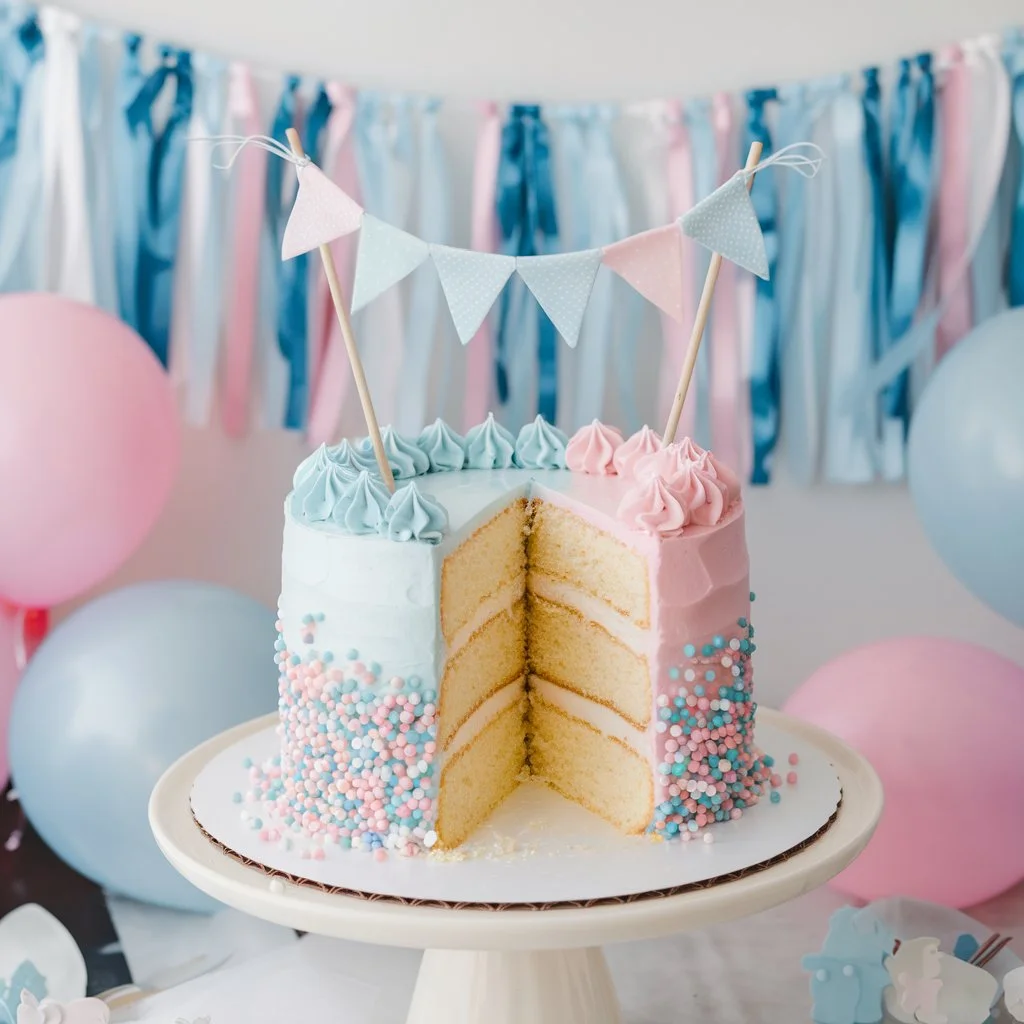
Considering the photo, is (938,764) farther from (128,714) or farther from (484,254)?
(128,714)

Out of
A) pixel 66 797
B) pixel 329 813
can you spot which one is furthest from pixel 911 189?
pixel 66 797

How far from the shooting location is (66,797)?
2480 mm

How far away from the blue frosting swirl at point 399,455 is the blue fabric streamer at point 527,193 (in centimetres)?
106

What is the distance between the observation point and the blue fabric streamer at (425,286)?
3109 millimetres

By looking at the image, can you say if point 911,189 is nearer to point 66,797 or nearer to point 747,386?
point 747,386

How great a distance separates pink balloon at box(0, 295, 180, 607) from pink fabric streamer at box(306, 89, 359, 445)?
510 mm

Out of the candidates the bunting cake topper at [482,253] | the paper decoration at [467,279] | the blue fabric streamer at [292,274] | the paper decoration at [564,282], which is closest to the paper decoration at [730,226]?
the bunting cake topper at [482,253]

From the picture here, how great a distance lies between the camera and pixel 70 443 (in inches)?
98.9

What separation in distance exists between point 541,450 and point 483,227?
1.10 metres

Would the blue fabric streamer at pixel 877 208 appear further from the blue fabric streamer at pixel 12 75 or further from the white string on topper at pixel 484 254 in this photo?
the blue fabric streamer at pixel 12 75

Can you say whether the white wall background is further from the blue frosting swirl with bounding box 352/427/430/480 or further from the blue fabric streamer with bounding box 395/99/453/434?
the blue frosting swirl with bounding box 352/427/430/480

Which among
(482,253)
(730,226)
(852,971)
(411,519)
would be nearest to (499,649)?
(411,519)

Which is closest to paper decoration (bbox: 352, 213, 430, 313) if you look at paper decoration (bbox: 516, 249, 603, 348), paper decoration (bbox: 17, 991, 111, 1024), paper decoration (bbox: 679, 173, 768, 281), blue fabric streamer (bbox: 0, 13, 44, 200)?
paper decoration (bbox: 516, 249, 603, 348)

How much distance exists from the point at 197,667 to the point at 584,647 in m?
0.91
